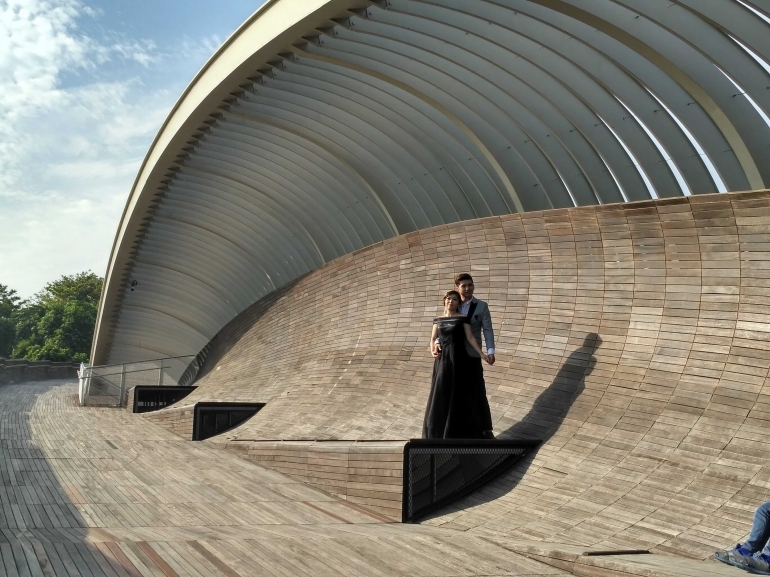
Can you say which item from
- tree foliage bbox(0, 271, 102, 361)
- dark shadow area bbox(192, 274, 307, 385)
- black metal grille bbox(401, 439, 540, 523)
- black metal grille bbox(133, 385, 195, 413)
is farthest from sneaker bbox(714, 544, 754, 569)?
tree foliage bbox(0, 271, 102, 361)

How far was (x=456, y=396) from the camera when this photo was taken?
7.65 meters

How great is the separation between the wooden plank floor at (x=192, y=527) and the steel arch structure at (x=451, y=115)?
17.7ft

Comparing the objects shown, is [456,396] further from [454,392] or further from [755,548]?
[755,548]

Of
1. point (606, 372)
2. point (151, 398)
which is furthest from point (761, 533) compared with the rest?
point (151, 398)

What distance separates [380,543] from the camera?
5.51 meters

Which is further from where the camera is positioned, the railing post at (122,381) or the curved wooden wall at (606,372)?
the railing post at (122,381)

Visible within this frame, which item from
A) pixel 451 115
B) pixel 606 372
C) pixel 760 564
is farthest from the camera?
pixel 451 115

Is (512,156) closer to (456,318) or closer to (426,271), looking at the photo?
(426,271)

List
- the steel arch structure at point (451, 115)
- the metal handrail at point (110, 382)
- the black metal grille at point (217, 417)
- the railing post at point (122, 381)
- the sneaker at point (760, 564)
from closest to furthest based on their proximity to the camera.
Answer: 1. the sneaker at point (760, 564)
2. the steel arch structure at point (451, 115)
3. the black metal grille at point (217, 417)
4. the metal handrail at point (110, 382)
5. the railing post at point (122, 381)

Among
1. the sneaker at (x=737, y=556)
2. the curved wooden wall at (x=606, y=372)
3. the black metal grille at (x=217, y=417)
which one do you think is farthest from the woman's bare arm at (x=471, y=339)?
the black metal grille at (x=217, y=417)

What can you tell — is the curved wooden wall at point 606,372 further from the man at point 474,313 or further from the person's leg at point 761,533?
the man at point 474,313

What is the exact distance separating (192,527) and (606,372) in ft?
14.6

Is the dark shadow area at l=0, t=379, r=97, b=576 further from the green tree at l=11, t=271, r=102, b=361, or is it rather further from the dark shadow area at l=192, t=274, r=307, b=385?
the green tree at l=11, t=271, r=102, b=361

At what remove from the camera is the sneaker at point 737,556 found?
4.66 m
